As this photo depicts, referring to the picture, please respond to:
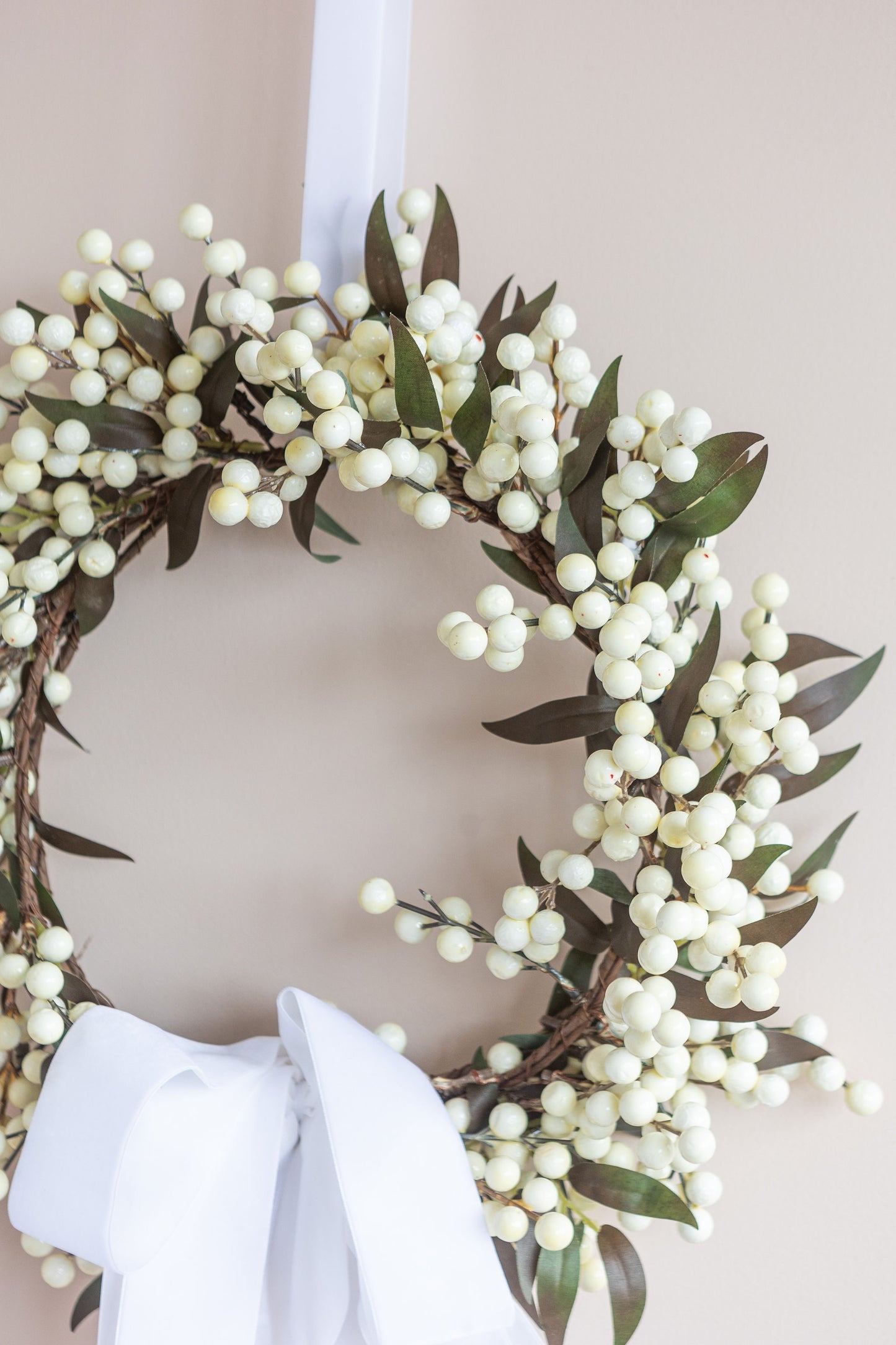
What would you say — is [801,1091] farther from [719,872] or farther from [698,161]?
[698,161]

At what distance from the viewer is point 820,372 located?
0.72 metres

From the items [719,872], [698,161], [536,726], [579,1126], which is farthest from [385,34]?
[579,1126]

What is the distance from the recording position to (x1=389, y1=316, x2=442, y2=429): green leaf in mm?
561

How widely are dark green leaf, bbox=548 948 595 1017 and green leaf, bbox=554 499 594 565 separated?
28 centimetres

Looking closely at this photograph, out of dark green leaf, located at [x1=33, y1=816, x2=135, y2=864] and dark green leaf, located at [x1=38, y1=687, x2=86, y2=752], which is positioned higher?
dark green leaf, located at [x1=38, y1=687, x2=86, y2=752]

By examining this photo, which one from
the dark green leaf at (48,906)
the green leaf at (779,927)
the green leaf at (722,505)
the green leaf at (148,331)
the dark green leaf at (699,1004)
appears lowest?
the dark green leaf at (48,906)

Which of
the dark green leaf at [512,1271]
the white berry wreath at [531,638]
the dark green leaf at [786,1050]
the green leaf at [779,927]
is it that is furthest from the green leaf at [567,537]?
the dark green leaf at [512,1271]

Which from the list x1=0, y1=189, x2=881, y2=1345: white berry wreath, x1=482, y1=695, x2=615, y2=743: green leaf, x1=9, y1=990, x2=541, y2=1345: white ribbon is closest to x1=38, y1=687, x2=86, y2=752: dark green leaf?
x1=0, y1=189, x2=881, y2=1345: white berry wreath

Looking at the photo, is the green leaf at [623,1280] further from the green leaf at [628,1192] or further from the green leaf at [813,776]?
the green leaf at [813,776]

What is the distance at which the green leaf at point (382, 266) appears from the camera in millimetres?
650

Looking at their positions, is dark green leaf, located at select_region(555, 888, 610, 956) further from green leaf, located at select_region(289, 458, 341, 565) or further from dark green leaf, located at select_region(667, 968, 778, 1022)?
green leaf, located at select_region(289, 458, 341, 565)

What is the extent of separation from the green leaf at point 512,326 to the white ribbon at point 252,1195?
424mm

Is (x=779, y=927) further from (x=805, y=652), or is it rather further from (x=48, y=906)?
(x=48, y=906)

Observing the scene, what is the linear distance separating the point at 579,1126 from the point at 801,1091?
0.18 meters
